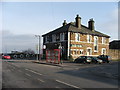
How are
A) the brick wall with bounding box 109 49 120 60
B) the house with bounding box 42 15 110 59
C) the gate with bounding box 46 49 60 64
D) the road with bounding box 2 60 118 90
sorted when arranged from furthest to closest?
the brick wall with bounding box 109 49 120 60 → the house with bounding box 42 15 110 59 → the gate with bounding box 46 49 60 64 → the road with bounding box 2 60 118 90

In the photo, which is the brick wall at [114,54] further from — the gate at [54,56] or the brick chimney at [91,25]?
the gate at [54,56]

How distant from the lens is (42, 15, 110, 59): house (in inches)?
1729

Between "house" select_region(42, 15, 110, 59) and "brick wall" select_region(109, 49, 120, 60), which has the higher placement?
"house" select_region(42, 15, 110, 59)

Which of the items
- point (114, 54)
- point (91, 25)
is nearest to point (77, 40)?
point (91, 25)

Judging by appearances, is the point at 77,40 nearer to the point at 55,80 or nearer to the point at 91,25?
the point at 91,25

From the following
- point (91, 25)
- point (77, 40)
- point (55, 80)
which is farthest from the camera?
point (91, 25)

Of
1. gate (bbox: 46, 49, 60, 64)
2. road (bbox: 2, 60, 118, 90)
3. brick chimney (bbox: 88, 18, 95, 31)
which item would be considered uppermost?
brick chimney (bbox: 88, 18, 95, 31)

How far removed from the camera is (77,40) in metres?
45.6

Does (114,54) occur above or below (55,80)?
above

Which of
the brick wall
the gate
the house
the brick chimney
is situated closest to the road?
the gate

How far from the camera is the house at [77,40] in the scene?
43.9 metres

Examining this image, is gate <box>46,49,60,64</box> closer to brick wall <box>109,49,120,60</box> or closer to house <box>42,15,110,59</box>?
house <box>42,15,110,59</box>

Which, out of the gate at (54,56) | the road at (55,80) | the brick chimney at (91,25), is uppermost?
the brick chimney at (91,25)

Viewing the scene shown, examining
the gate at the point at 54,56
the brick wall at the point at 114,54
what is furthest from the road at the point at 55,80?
the brick wall at the point at 114,54
